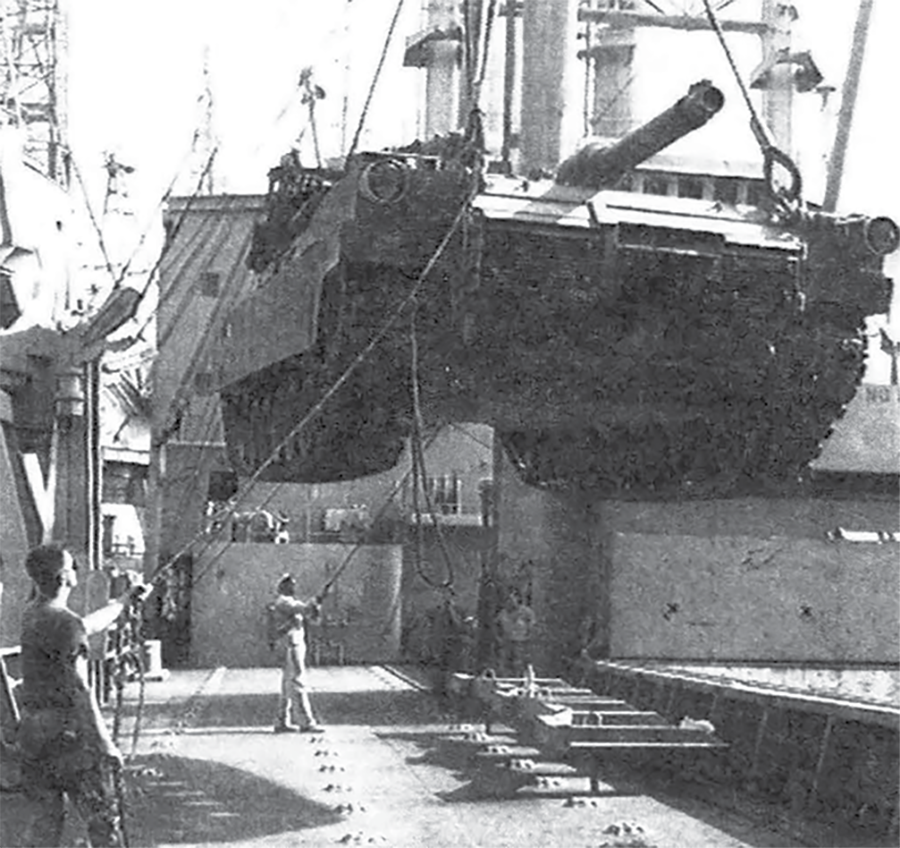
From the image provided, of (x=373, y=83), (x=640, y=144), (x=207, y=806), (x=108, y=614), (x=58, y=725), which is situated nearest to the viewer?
(x=58, y=725)

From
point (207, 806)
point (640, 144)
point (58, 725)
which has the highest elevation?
point (640, 144)

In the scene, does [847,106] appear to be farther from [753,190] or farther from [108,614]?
[108,614]

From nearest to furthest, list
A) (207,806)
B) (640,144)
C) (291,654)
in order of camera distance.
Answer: (207,806) → (640,144) → (291,654)

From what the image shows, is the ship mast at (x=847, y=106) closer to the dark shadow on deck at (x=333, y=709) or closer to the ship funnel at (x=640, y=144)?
the ship funnel at (x=640, y=144)

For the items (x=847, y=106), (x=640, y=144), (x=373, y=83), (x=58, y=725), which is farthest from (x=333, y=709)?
(x=58, y=725)

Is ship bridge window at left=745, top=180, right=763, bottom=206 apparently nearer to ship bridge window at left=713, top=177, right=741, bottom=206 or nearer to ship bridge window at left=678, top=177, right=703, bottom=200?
ship bridge window at left=713, top=177, right=741, bottom=206

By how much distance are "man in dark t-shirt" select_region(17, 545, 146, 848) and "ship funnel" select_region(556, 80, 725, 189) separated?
3836 mm

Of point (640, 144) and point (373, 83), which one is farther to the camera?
point (373, 83)

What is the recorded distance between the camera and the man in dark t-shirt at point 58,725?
5.05 metres

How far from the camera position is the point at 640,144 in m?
7.63

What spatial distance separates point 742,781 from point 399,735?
3107 mm

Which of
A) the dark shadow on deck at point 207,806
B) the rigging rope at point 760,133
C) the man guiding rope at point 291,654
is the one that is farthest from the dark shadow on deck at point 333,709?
the rigging rope at point 760,133

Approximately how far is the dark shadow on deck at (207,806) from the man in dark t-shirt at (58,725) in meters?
1.36

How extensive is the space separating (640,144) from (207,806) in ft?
13.1
